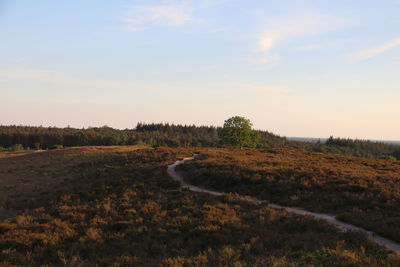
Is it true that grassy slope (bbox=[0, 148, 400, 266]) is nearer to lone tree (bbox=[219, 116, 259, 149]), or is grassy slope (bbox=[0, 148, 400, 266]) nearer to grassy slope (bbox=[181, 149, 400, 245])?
grassy slope (bbox=[181, 149, 400, 245])

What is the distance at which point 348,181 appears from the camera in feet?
64.7

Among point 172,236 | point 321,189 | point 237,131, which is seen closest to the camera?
point 172,236

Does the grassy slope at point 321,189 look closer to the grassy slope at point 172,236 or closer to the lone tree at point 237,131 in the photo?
the grassy slope at point 172,236

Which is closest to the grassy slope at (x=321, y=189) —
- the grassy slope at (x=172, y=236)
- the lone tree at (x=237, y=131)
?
the grassy slope at (x=172, y=236)

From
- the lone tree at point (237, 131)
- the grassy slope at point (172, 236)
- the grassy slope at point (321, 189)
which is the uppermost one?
the lone tree at point (237, 131)

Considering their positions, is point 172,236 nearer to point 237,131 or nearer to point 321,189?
point 321,189

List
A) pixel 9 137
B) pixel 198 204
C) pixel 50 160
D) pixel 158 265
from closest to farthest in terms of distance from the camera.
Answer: pixel 158 265, pixel 198 204, pixel 50 160, pixel 9 137

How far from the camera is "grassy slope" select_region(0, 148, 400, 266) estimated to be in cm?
884

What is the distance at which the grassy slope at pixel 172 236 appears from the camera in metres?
8.84

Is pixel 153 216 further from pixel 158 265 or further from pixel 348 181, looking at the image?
pixel 348 181

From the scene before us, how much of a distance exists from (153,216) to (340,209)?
33.9 feet

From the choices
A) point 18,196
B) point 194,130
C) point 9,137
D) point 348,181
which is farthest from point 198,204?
point 194,130

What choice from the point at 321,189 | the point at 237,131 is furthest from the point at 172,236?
the point at 237,131

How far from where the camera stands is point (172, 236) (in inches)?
445
